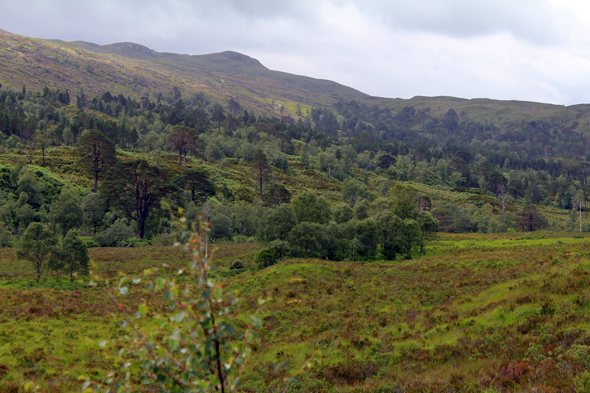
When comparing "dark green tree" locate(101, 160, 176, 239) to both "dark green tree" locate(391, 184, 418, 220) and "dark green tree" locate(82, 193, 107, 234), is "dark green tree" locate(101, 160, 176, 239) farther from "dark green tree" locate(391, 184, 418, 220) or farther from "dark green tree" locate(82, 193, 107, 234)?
"dark green tree" locate(391, 184, 418, 220)

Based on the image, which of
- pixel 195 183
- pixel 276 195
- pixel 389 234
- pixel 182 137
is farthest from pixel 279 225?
pixel 182 137

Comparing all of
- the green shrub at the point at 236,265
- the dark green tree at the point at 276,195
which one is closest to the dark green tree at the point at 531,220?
the dark green tree at the point at 276,195

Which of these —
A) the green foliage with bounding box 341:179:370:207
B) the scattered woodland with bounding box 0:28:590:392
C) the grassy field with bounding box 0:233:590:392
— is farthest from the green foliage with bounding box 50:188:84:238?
the green foliage with bounding box 341:179:370:207

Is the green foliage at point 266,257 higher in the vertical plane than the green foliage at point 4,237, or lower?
higher

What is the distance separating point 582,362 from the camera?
8.61 meters

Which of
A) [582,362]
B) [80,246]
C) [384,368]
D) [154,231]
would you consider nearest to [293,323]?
[384,368]

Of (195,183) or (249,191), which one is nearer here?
(195,183)

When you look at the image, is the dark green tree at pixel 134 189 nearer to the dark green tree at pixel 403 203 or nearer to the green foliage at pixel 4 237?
the green foliage at pixel 4 237

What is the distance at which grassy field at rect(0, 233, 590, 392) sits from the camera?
9.45 meters

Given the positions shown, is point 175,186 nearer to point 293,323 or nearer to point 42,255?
point 42,255

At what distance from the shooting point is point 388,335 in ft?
48.5

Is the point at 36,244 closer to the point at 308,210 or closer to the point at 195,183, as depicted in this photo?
the point at 308,210

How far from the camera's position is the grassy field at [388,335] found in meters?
9.45

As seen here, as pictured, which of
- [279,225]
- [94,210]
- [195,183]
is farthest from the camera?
[195,183]
